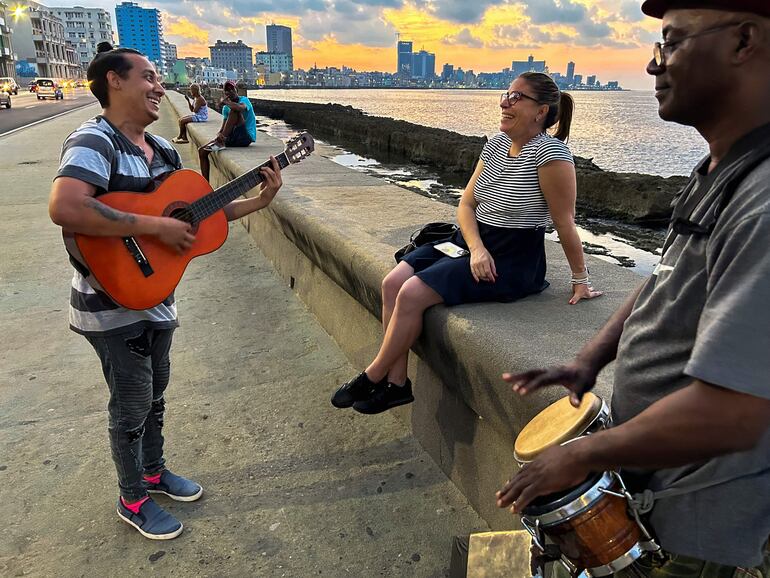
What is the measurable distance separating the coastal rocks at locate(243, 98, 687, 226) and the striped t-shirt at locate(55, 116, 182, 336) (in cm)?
225

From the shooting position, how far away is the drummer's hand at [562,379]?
1503mm

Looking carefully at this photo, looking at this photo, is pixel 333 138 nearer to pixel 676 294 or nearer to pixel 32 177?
pixel 32 177

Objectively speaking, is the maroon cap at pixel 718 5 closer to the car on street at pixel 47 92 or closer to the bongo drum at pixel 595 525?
the bongo drum at pixel 595 525

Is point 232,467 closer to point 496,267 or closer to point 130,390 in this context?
point 130,390

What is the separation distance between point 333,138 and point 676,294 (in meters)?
40.1

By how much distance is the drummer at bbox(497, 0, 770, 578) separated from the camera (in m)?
0.95

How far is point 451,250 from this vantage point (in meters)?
2.95

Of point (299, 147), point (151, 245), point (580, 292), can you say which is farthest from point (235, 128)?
point (580, 292)

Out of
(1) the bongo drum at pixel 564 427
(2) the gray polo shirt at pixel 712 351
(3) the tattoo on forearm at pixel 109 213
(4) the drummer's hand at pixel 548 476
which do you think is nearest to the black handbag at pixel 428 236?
(3) the tattoo on forearm at pixel 109 213

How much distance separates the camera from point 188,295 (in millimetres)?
5258

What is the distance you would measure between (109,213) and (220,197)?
0.78 m

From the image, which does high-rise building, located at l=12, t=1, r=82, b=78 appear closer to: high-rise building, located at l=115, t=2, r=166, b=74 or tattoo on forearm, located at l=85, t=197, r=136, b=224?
high-rise building, located at l=115, t=2, r=166, b=74

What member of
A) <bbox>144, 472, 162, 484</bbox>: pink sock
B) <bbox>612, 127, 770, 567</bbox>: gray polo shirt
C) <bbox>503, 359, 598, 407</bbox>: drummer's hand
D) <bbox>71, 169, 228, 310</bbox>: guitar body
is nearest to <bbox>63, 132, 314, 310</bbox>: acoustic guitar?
<bbox>71, 169, 228, 310</bbox>: guitar body

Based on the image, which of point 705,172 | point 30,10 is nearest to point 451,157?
point 705,172
